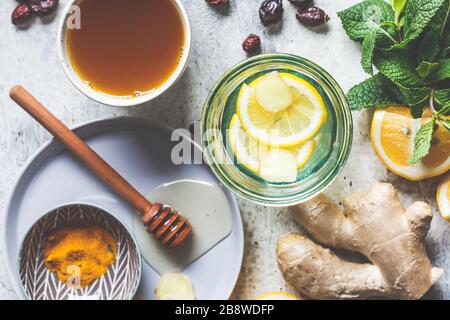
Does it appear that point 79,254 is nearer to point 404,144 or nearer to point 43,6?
point 43,6

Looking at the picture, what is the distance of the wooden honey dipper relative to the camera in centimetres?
135

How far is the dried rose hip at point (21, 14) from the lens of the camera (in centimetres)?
142

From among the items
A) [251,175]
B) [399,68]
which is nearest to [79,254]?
[251,175]

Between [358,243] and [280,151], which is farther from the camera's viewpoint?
[358,243]

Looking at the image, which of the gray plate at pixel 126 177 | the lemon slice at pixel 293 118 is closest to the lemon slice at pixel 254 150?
the lemon slice at pixel 293 118

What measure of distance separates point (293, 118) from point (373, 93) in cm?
21

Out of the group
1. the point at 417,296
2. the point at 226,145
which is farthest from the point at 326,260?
the point at 226,145

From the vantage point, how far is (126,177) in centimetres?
139

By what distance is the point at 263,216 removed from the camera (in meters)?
1.43

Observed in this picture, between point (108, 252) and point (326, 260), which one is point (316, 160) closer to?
point (326, 260)

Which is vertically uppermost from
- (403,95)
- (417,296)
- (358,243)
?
(403,95)

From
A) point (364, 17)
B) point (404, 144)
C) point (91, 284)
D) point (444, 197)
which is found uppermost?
point (364, 17)

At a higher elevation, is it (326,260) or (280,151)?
(280,151)

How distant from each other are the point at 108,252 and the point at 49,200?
0.17 metres
